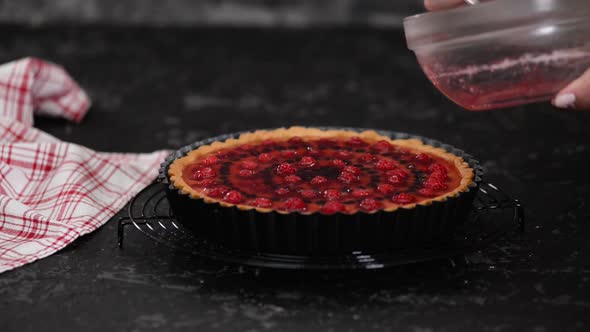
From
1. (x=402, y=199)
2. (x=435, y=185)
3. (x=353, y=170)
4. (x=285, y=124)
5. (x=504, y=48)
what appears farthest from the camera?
(x=285, y=124)

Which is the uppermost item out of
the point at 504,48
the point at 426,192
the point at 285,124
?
the point at 504,48

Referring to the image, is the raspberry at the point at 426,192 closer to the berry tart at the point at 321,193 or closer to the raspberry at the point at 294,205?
the berry tart at the point at 321,193

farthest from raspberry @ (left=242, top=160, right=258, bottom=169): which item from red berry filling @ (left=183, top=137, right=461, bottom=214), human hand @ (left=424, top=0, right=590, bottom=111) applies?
human hand @ (left=424, top=0, right=590, bottom=111)

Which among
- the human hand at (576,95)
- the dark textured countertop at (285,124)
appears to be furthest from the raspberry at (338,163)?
the human hand at (576,95)

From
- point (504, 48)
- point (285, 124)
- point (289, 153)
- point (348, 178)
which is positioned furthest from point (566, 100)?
point (285, 124)

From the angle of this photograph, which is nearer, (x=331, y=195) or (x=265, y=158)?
(x=331, y=195)

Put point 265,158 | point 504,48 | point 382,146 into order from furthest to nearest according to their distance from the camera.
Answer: point 382,146
point 265,158
point 504,48

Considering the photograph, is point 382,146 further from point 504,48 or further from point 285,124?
point 285,124
